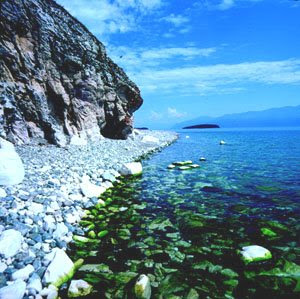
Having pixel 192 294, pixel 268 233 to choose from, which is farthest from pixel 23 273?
pixel 268 233

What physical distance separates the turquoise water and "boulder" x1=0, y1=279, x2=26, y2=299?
1.12 meters

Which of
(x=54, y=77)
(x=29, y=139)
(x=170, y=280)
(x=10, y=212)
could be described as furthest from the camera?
(x=54, y=77)

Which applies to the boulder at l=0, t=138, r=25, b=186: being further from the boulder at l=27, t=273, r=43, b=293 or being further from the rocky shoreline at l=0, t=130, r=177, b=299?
the boulder at l=27, t=273, r=43, b=293

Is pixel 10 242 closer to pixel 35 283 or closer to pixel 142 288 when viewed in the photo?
pixel 35 283

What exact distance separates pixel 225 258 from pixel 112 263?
7.76 ft

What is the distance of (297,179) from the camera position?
13422 mm

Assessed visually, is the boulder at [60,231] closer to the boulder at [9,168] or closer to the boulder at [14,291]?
the boulder at [14,291]

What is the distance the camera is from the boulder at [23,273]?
4544 mm

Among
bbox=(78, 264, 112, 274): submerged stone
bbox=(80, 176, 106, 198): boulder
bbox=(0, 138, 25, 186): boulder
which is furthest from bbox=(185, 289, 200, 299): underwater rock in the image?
bbox=(0, 138, 25, 186): boulder

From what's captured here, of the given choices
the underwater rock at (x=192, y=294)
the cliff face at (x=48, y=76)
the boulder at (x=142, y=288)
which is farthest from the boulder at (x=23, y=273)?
the cliff face at (x=48, y=76)

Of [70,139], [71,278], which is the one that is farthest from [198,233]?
[70,139]

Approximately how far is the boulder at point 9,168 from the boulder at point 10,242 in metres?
3.60

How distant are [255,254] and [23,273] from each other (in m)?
4.52

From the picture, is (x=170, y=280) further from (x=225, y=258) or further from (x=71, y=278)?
(x=71, y=278)
